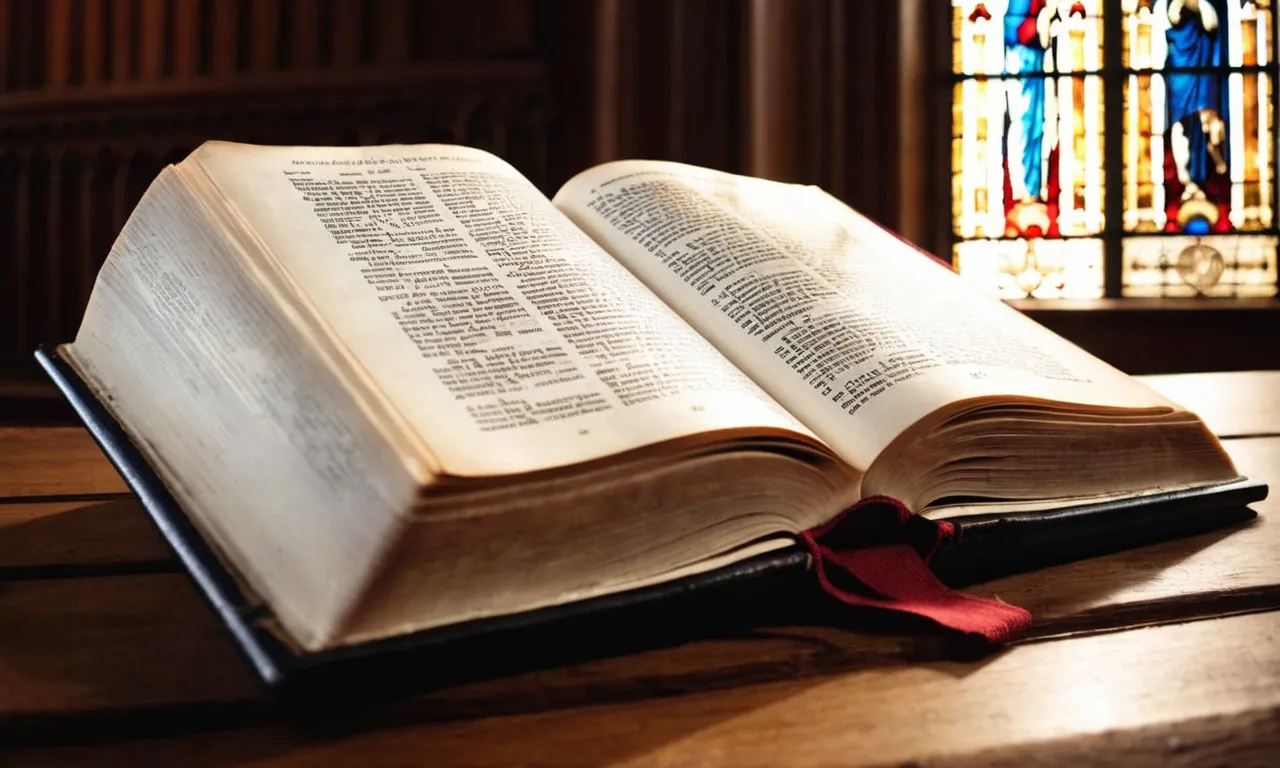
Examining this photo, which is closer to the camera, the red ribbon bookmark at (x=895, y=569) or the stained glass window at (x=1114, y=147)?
the red ribbon bookmark at (x=895, y=569)

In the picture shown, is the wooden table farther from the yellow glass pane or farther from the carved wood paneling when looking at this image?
the yellow glass pane

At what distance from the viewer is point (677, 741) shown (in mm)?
374

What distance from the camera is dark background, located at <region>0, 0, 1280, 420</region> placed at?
8.87 ft

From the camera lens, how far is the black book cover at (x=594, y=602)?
1.26 ft

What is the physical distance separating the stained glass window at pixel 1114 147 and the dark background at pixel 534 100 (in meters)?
0.14

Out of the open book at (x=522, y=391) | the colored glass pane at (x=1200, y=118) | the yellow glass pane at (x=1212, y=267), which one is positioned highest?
the colored glass pane at (x=1200, y=118)

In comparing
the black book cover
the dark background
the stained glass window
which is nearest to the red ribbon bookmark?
the black book cover

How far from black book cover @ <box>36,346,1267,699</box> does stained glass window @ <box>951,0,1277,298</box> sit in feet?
8.31

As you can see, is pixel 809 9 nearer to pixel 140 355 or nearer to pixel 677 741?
pixel 140 355

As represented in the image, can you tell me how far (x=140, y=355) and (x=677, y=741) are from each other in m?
0.38

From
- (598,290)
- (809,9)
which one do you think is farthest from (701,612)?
(809,9)

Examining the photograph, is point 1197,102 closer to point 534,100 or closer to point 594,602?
point 534,100

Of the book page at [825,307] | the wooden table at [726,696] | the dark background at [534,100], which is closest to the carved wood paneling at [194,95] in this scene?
the dark background at [534,100]

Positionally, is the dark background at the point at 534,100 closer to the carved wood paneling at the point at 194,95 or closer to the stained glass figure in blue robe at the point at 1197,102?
the carved wood paneling at the point at 194,95
